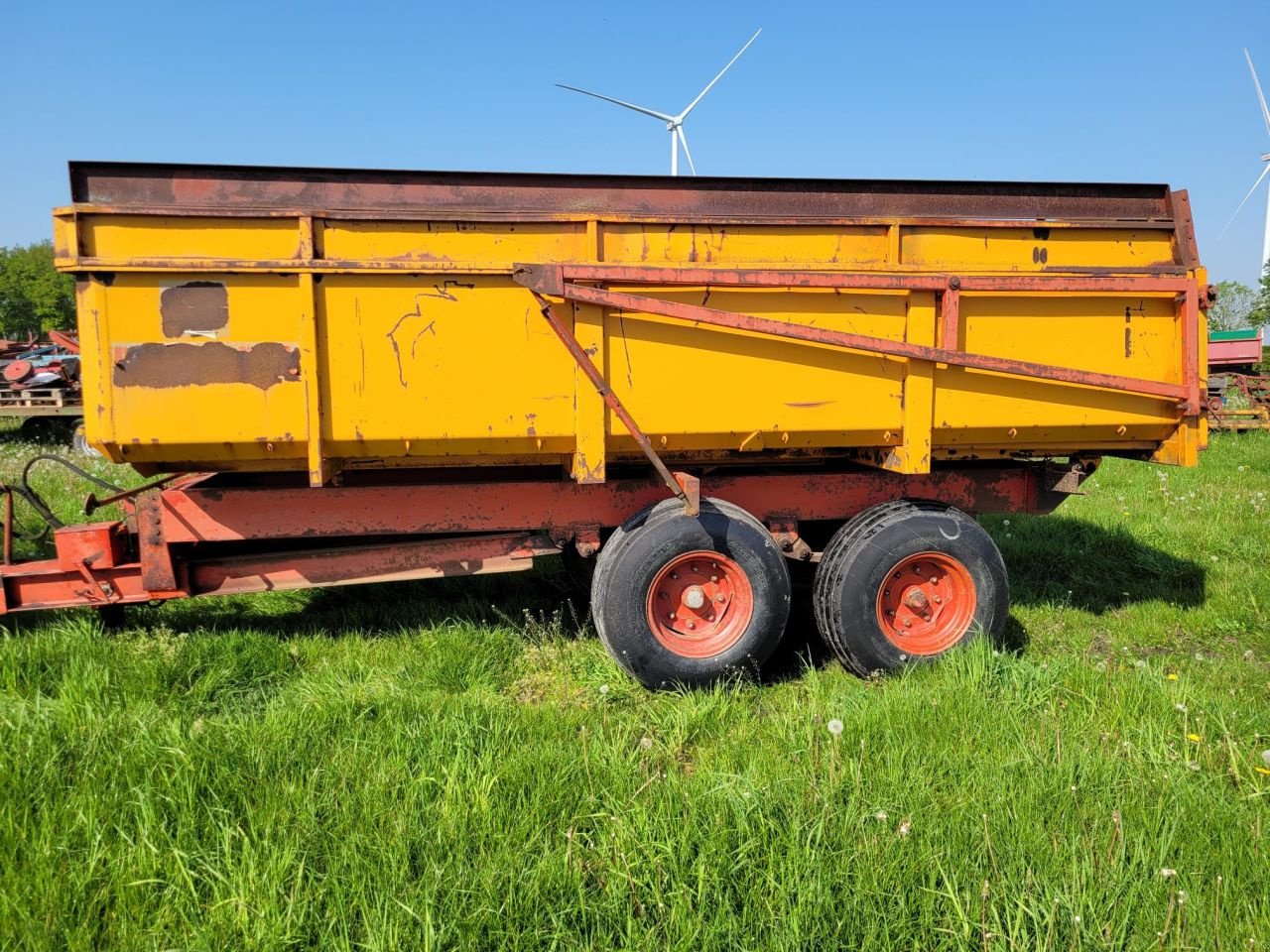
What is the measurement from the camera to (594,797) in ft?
9.10

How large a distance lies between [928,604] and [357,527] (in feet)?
9.63

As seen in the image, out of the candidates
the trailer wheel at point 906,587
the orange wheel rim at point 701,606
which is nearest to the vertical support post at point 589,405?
the orange wheel rim at point 701,606

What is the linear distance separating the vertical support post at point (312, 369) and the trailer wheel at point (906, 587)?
250 cm

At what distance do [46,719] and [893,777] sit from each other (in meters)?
3.19

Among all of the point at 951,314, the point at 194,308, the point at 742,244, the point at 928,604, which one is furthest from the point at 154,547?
the point at 951,314

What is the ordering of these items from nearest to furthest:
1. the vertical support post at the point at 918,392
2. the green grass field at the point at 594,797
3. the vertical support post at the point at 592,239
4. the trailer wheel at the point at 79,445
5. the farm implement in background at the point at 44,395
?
the green grass field at the point at 594,797 < the vertical support post at the point at 592,239 < the vertical support post at the point at 918,392 < the trailer wheel at the point at 79,445 < the farm implement in background at the point at 44,395

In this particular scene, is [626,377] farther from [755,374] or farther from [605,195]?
[605,195]

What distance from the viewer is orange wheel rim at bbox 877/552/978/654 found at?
4.14m

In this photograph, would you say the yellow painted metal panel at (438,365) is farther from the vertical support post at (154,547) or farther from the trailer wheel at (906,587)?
the trailer wheel at (906,587)

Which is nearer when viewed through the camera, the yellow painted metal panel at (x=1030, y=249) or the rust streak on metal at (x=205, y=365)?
the rust streak on metal at (x=205, y=365)

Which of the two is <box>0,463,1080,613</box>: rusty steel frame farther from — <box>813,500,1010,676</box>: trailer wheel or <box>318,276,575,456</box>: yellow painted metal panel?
<box>318,276,575,456</box>: yellow painted metal panel

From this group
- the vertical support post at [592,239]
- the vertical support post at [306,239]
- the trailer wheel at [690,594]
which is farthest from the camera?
the trailer wheel at [690,594]

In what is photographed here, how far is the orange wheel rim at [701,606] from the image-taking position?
397 cm

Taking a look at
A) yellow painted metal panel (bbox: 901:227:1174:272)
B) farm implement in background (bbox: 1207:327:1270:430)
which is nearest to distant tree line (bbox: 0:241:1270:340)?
farm implement in background (bbox: 1207:327:1270:430)
